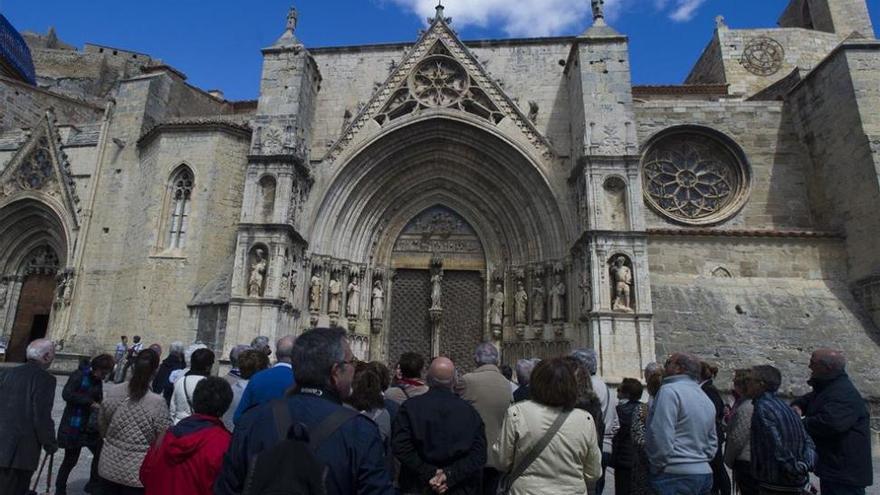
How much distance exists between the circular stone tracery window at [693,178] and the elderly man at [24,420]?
13.7 m

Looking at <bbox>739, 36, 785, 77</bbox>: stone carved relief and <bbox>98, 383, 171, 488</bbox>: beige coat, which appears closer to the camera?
<bbox>98, 383, 171, 488</bbox>: beige coat

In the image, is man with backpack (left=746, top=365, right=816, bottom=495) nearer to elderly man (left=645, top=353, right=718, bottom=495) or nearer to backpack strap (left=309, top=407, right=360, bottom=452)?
elderly man (left=645, top=353, right=718, bottom=495)

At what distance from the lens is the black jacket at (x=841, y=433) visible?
12.0 ft


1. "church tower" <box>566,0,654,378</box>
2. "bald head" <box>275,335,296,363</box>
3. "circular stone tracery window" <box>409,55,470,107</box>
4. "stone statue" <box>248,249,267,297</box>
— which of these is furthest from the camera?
"circular stone tracery window" <box>409,55,470,107</box>

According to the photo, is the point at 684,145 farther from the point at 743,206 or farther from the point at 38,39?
the point at 38,39

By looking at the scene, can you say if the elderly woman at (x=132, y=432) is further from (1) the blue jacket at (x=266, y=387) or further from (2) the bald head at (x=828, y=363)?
(2) the bald head at (x=828, y=363)

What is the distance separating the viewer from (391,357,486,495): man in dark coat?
2.87m

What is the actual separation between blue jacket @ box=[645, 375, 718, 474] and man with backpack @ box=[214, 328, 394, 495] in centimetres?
210

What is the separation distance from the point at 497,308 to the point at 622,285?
3552 mm

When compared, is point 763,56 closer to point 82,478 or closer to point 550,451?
point 550,451

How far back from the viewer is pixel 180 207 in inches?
564

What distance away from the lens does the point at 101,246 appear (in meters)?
15.1

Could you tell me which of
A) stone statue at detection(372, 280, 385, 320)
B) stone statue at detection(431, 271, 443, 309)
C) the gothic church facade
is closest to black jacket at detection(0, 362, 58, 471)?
the gothic church facade

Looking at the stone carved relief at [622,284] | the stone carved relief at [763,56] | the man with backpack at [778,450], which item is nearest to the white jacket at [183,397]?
the man with backpack at [778,450]
